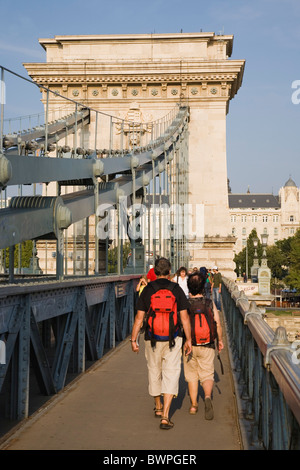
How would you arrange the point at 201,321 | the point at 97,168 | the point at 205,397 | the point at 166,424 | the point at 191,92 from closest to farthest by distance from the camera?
1. the point at 166,424
2. the point at 205,397
3. the point at 201,321
4. the point at 97,168
5. the point at 191,92

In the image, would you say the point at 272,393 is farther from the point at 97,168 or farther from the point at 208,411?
the point at 97,168

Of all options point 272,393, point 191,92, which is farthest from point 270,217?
point 272,393

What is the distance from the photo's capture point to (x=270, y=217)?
165625 mm

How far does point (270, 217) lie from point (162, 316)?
160965 millimetres

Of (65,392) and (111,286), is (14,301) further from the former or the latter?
(111,286)

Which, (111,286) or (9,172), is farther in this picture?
(111,286)

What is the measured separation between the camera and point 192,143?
40875 mm

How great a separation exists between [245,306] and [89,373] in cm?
244

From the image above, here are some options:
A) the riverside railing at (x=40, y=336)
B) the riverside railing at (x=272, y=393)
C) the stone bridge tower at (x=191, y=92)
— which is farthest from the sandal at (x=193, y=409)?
the stone bridge tower at (x=191, y=92)

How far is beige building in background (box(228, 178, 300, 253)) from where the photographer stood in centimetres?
16375

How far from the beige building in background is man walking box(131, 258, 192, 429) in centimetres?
15527

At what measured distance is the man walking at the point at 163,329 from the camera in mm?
7129

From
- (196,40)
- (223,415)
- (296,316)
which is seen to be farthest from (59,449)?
(296,316)

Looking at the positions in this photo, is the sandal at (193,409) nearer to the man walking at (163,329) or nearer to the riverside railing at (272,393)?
the man walking at (163,329)
